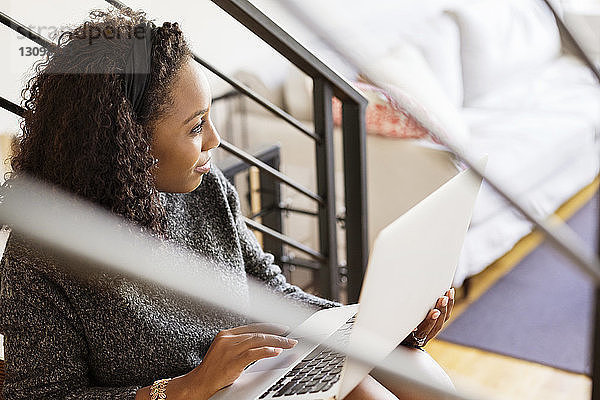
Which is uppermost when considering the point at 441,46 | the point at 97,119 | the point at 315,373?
the point at 97,119

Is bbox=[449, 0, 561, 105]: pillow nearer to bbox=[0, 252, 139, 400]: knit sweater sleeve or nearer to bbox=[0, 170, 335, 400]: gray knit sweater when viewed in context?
bbox=[0, 170, 335, 400]: gray knit sweater

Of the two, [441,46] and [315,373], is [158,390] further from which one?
[441,46]

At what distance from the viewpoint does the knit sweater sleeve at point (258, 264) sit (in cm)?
124

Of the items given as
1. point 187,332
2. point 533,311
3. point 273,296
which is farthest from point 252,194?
point 187,332

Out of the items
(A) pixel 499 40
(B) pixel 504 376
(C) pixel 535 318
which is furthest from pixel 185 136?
(A) pixel 499 40

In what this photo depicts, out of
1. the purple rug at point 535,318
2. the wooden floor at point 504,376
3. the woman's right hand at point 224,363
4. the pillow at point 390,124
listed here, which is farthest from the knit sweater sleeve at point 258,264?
the pillow at point 390,124

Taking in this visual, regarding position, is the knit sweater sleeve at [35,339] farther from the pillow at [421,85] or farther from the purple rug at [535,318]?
the pillow at [421,85]

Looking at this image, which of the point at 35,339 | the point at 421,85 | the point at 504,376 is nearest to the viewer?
the point at 35,339

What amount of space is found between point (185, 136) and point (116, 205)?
5.3 inches

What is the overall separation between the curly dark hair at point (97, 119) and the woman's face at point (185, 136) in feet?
0.05

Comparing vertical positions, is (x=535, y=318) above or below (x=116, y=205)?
below

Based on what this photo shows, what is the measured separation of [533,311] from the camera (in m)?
2.39

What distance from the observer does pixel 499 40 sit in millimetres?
3305

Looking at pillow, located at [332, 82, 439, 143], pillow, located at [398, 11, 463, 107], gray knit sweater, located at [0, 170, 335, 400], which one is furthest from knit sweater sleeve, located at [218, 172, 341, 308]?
pillow, located at [398, 11, 463, 107]
